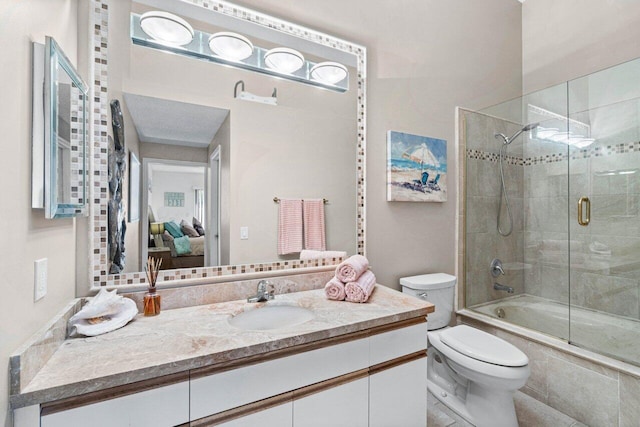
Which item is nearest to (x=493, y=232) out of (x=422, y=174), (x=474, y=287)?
(x=474, y=287)

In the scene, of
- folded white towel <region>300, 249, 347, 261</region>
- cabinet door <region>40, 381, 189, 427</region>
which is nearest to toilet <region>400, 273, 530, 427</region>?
folded white towel <region>300, 249, 347, 261</region>

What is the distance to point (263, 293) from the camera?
1476 mm

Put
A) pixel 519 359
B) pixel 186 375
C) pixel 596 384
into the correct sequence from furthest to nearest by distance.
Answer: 1. pixel 596 384
2. pixel 519 359
3. pixel 186 375

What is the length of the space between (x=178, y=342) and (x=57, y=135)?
0.78 meters

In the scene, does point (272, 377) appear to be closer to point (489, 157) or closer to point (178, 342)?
point (178, 342)

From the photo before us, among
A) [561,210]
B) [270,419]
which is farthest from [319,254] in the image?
[561,210]

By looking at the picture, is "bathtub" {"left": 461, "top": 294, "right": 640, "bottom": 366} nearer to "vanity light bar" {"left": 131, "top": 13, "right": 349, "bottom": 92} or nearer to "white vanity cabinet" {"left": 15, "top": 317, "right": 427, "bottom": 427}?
"white vanity cabinet" {"left": 15, "top": 317, "right": 427, "bottom": 427}

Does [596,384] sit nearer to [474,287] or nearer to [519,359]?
Result: [519,359]

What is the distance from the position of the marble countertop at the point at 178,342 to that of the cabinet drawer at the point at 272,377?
2.5 inches

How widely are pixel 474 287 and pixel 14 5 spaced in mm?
2925

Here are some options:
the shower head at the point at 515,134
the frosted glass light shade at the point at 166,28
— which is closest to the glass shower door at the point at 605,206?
the shower head at the point at 515,134

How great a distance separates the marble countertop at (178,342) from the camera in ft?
2.61

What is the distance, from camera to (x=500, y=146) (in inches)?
101

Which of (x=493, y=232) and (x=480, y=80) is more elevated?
(x=480, y=80)
